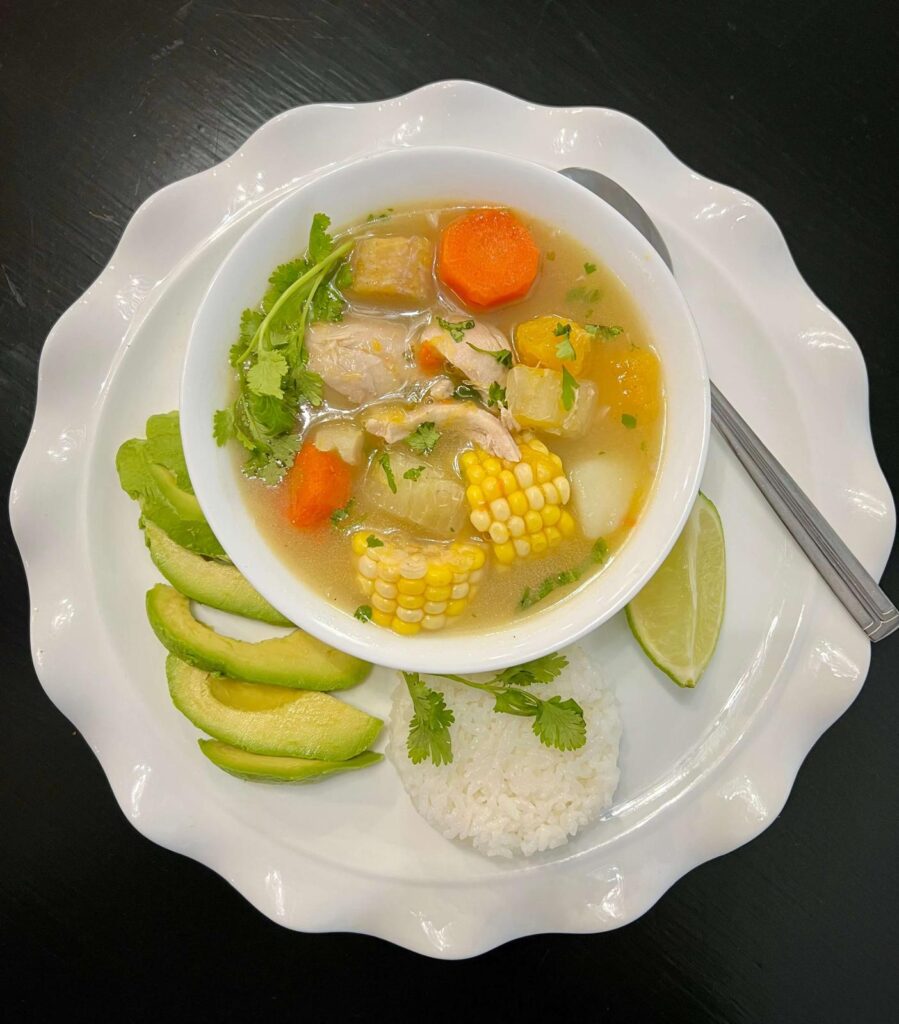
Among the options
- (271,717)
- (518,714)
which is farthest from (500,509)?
(271,717)

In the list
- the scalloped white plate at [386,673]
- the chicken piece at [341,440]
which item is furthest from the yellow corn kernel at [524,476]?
the scalloped white plate at [386,673]

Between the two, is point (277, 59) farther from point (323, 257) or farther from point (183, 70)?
point (323, 257)

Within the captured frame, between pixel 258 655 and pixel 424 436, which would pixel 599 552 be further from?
pixel 258 655

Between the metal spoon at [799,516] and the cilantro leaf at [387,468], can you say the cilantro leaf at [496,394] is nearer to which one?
the cilantro leaf at [387,468]

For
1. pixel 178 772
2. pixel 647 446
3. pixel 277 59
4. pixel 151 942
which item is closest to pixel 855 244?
pixel 647 446

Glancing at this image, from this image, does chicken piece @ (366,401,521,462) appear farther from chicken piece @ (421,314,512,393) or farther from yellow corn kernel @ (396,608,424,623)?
yellow corn kernel @ (396,608,424,623)

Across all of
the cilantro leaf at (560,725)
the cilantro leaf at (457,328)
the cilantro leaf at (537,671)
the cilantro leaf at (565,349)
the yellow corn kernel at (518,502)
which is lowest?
the cilantro leaf at (560,725)
